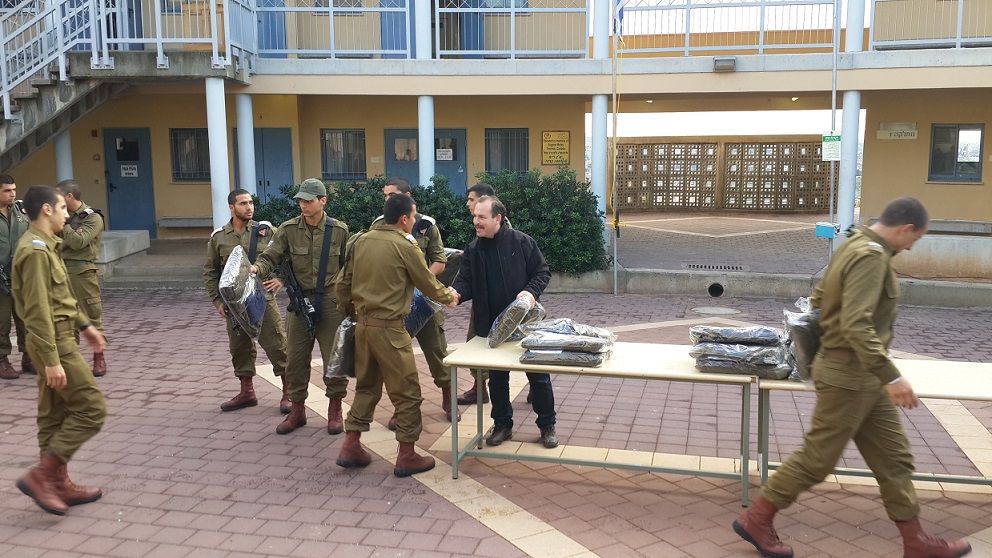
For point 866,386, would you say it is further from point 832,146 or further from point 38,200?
point 832,146

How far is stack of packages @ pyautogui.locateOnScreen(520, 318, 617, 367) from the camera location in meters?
5.07

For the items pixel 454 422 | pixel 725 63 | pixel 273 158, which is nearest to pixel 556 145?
pixel 725 63

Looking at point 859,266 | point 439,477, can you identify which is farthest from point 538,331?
point 859,266

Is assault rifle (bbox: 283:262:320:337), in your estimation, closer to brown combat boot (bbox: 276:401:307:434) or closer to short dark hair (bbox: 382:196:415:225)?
brown combat boot (bbox: 276:401:307:434)

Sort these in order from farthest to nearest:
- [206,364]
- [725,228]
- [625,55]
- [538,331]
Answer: [725,228] < [625,55] < [206,364] < [538,331]

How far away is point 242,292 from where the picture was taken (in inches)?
239

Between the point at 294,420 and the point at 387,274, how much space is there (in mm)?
1808

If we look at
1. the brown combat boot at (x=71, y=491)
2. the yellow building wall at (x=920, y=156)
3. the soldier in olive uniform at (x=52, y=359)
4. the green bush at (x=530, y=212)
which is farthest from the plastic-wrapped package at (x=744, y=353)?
the yellow building wall at (x=920, y=156)

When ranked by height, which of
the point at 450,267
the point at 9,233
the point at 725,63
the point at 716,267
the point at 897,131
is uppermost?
the point at 725,63

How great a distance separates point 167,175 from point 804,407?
42.7ft

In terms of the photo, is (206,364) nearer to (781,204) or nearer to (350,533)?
(350,533)

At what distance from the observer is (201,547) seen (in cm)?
450

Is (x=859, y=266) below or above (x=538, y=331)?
above

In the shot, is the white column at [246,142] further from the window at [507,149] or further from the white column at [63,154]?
the window at [507,149]
